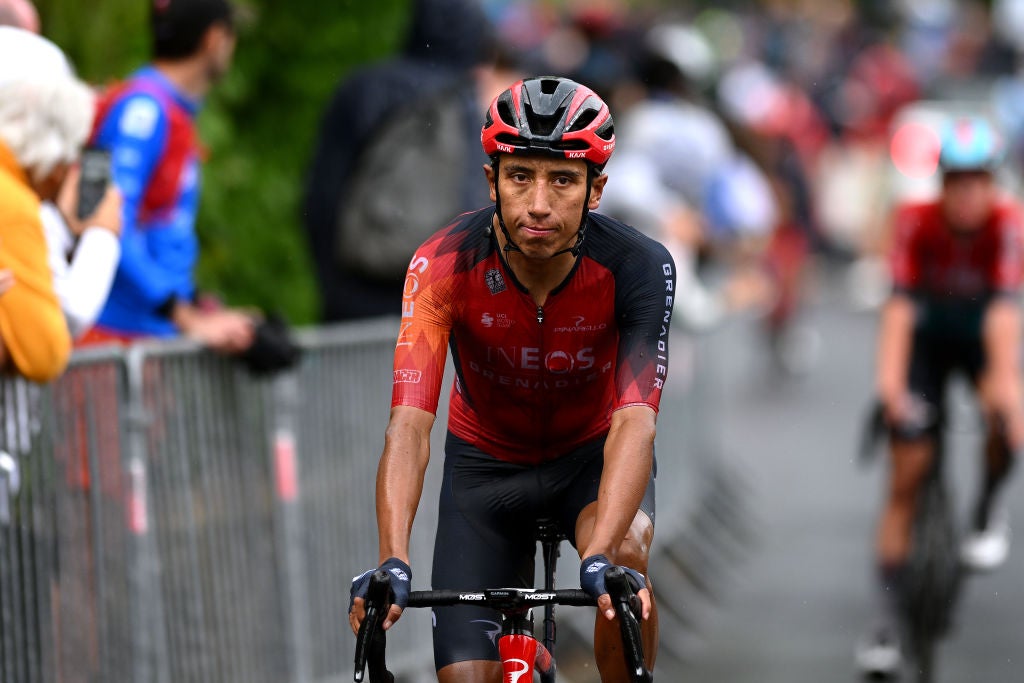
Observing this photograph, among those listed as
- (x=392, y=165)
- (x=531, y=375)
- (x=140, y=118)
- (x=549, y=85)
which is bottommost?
(x=531, y=375)

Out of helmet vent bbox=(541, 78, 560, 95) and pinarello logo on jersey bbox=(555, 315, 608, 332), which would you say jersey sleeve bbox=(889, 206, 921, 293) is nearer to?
pinarello logo on jersey bbox=(555, 315, 608, 332)

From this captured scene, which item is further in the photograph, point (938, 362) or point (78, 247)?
point (938, 362)

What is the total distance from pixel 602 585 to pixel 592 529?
2.02 feet

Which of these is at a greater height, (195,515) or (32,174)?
(32,174)

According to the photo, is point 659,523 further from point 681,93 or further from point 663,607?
point 681,93

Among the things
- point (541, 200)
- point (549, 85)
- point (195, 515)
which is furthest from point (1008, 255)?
point (541, 200)

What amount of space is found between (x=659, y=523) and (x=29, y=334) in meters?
5.40

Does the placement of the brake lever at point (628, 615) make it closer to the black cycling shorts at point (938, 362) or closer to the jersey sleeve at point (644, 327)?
the jersey sleeve at point (644, 327)

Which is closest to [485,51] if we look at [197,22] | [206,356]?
[197,22]

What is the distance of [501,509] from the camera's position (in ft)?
17.2

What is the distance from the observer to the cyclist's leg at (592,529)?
4953 millimetres

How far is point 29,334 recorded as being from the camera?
Result: 5605 mm

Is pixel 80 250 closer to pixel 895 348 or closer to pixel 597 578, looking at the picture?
pixel 597 578

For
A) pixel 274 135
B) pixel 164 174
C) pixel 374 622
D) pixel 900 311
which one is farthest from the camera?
pixel 274 135
